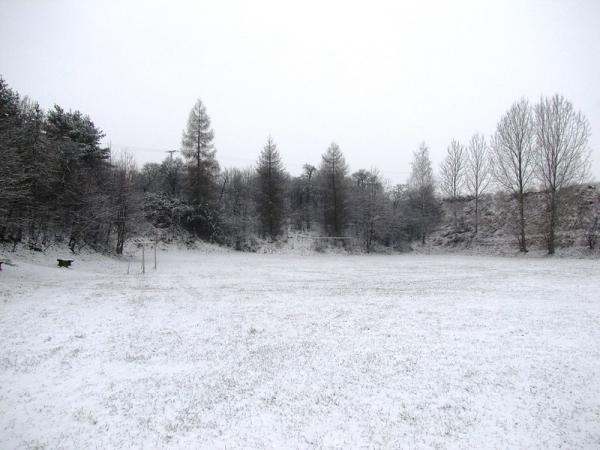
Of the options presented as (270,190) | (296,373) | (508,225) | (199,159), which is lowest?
(296,373)

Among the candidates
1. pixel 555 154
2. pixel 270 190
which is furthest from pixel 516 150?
pixel 270 190

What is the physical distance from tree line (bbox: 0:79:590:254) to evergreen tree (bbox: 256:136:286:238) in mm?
135

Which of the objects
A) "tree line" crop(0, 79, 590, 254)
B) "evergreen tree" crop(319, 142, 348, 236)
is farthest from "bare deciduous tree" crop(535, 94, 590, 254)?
"evergreen tree" crop(319, 142, 348, 236)

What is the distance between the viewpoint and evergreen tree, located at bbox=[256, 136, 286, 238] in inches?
1758

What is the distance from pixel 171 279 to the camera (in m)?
16.0

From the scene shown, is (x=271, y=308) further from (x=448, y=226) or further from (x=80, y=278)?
(x=448, y=226)

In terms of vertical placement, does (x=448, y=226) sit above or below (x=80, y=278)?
above

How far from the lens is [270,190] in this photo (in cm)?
4509

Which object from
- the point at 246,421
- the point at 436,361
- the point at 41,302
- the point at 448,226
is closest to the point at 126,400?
the point at 246,421

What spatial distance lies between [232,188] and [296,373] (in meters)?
49.6

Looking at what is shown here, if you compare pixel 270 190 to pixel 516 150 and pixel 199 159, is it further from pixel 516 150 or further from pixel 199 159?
pixel 516 150

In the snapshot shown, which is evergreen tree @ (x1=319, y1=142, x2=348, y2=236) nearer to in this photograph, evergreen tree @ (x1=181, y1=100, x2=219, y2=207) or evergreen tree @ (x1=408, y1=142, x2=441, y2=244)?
evergreen tree @ (x1=408, y1=142, x2=441, y2=244)

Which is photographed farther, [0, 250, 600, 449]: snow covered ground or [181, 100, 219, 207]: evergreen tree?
[181, 100, 219, 207]: evergreen tree

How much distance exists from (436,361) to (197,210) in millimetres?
39078
